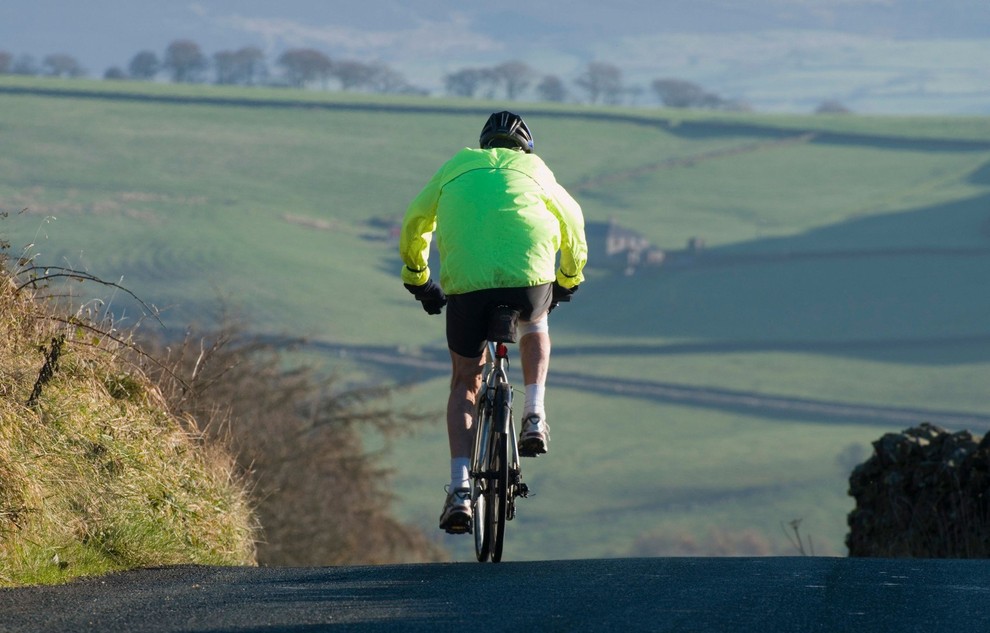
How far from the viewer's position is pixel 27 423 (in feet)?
22.5

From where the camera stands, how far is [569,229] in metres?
7.57

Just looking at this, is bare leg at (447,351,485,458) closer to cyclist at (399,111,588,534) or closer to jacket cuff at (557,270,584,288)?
cyclist at (399,111,588,534)

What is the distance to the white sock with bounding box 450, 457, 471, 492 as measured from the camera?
294 inches

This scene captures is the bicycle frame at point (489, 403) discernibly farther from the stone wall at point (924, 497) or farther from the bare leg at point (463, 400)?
the stone wall at point (924, 497)

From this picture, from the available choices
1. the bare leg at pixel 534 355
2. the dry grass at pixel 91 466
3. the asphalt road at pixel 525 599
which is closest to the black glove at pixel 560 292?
the bare leg at pixel 534 355

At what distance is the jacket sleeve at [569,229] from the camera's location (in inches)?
294

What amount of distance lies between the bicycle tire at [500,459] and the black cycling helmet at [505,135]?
1.14 m

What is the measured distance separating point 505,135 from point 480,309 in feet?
2.95

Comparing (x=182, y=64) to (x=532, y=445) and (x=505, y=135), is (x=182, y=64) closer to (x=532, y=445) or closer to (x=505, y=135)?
(x=505, y=135)

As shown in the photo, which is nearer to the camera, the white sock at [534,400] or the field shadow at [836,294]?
the white sock at [534,400]

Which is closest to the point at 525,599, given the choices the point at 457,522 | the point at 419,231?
the point at 457,522

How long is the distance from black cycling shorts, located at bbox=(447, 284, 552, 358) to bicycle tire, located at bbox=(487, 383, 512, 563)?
0.24 m

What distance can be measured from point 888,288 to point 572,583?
124398 millimetres

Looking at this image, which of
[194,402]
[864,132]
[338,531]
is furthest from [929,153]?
[194,402]
